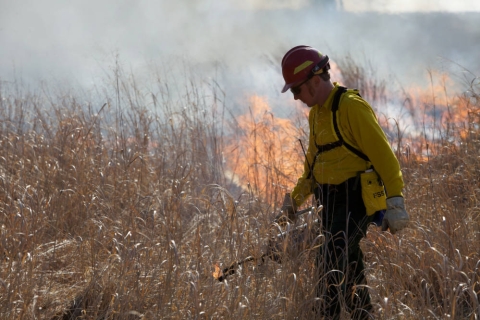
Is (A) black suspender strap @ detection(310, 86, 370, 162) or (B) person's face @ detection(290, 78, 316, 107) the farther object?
(B) person's face @ detection(290, 78, 316, 107)

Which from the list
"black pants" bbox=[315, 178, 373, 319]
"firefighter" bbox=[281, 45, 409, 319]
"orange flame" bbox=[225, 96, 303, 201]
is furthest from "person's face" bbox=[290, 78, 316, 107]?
"orange flame" bbox=[225, 96, 303, 201]

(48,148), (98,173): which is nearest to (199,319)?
(98,173)

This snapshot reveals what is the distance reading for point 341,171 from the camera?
11.5 ft

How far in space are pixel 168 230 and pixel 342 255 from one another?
1.04 metres

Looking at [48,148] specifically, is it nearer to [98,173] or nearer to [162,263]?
[98,173]

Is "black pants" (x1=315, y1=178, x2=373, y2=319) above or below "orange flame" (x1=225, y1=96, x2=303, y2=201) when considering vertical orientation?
below

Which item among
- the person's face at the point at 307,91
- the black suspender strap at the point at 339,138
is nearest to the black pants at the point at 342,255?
the black suspender strap at the point at 339,138

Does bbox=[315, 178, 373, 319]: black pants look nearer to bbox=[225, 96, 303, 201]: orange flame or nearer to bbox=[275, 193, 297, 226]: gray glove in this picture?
bbox=[275, 193, 297, 226]: gray glove

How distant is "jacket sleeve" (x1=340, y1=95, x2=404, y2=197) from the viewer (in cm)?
334

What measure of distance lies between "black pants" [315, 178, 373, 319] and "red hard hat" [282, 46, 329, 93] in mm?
615

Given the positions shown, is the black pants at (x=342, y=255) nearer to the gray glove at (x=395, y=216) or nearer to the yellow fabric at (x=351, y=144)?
the yellow fabric at (x=351, y=144)

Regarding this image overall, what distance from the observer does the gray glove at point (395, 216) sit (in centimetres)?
322

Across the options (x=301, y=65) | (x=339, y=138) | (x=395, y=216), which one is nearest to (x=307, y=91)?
(x=301, y=65)

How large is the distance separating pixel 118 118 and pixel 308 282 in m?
3.62
